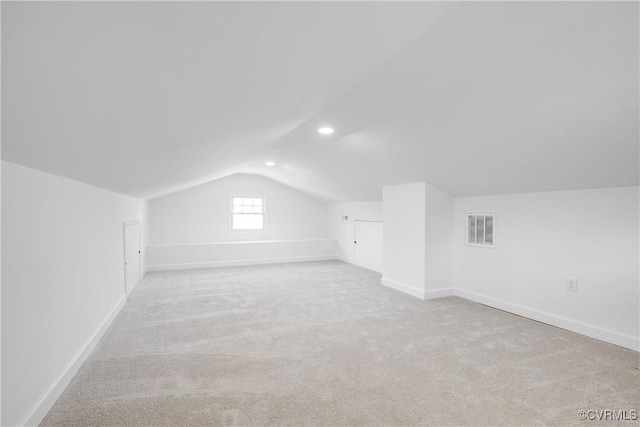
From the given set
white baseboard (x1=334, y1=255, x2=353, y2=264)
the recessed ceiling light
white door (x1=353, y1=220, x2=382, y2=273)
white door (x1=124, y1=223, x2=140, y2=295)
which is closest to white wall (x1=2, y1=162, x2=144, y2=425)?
white door (x1=124, y1=223, x2=140, y2=295)

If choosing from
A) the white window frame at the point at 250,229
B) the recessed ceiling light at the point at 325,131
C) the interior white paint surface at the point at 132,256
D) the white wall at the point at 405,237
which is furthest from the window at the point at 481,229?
the white window frame at the point at 250,229

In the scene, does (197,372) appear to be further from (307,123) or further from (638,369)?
(638,369)

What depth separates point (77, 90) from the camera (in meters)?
1.02

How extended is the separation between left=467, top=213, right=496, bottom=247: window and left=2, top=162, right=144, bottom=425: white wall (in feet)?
15.1

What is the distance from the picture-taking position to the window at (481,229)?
14.0 ft

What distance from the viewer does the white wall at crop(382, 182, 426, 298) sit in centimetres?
460

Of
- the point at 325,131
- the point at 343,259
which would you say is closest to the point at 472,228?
the point at 325,131

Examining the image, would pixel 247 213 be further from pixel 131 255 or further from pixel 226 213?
pixel 131 255

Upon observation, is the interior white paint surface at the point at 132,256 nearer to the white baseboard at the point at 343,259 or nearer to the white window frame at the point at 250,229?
the white window frame at the point at 250,229

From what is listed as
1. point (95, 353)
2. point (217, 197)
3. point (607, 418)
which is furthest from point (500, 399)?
point (217, 197)

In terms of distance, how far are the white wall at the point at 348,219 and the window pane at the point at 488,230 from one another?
243 cm

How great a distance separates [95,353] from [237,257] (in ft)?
15.6

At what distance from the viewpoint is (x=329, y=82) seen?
5.70 ft

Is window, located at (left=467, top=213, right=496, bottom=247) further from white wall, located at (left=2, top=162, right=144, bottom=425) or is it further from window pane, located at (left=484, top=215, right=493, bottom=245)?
white wall, located at (left=2, top=162, right=144, bottom=425)
